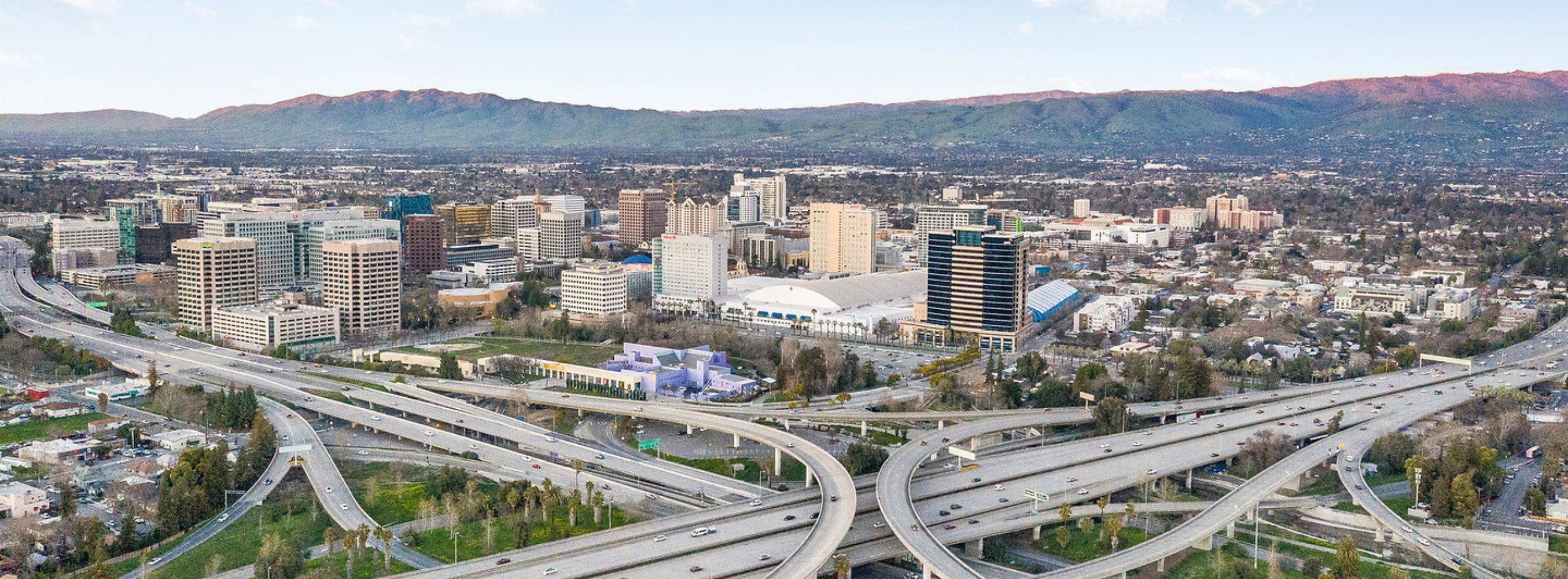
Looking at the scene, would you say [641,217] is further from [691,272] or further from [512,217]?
[691,272]

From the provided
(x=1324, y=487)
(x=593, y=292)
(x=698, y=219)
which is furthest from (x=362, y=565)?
(x=698, y=219)

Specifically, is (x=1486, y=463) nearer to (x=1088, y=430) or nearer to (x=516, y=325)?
(x=1088, y=430)

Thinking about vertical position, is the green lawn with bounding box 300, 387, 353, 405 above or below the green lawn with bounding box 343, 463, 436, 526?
above

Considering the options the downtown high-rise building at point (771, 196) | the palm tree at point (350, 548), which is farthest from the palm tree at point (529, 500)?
the downtown high-rise building at point (771, 196)

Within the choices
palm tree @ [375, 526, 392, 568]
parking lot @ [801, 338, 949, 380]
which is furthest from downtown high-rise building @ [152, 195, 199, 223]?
palm tree @ [375, 526, 392, 568]

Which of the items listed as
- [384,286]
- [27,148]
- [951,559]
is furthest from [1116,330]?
[27,148]

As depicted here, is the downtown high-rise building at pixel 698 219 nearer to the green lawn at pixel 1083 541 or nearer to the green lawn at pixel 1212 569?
the green lawn at pixel 1083 541

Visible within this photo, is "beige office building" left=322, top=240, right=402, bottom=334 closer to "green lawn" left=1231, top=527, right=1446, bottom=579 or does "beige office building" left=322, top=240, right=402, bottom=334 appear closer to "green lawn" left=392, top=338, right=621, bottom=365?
"green lawn" left=392, top=338, right=621, bottom=365
